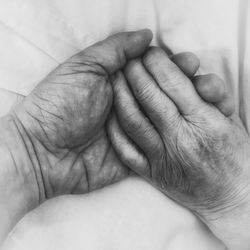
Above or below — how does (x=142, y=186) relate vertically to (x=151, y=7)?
below

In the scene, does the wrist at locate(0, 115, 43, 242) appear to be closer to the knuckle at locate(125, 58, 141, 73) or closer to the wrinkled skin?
the wrinkled skin

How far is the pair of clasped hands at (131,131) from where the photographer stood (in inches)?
34.8

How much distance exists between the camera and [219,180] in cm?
94

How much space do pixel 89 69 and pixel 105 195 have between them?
27cm

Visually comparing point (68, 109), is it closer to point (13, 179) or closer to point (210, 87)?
point (13, 179)

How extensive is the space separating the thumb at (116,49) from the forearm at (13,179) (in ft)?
0.65

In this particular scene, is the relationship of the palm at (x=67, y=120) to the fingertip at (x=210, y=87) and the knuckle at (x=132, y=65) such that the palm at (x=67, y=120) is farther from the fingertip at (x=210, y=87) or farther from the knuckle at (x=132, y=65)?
the fingertip at (x=210, y=87)

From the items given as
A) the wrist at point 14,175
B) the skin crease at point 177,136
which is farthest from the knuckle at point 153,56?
the wrist at point 14,175

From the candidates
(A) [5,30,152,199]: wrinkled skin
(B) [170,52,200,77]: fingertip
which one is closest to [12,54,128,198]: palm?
(A) [5,30,152,199]: wrinkled skin

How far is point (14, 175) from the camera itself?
0.88 meters

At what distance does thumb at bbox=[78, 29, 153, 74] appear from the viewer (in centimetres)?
89

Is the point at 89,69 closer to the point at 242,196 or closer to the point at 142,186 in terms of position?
the point at 142,186

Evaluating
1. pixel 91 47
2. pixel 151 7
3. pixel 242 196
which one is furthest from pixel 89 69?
pixel 242 196

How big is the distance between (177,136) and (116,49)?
0.67 ft
